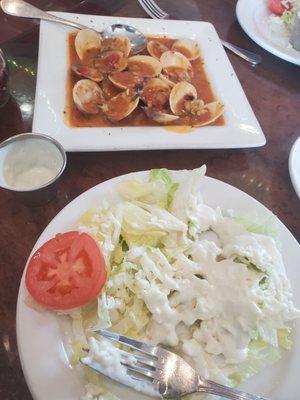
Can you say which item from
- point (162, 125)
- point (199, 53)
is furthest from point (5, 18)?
point (162, 125)

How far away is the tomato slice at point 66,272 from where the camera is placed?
0.95m

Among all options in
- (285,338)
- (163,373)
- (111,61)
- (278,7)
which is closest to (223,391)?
(163,373)

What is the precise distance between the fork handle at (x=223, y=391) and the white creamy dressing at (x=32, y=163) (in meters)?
0.76

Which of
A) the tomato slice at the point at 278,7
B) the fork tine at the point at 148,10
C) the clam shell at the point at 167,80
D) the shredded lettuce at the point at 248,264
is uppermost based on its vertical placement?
the tomato slice at the point at 278,7

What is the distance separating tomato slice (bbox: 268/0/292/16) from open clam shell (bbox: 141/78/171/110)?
1.01 m

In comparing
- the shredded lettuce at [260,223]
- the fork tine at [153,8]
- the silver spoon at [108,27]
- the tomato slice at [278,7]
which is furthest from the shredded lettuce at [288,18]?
the shredded lettuce at [260,223]

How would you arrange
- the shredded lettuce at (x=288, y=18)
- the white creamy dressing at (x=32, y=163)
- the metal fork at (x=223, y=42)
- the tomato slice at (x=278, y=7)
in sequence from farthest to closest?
the tomato slice at (x=278, y=7), the shredded lettuce at (x=288, y=18), the metal fork at (x=223, y=42), the white creamy dressing at (x=32, y=163)

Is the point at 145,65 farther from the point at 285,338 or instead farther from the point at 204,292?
the point at 285,338

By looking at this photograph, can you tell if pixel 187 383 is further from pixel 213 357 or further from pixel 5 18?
pixel 5 18

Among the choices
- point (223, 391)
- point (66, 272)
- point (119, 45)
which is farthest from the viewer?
point (119, 45)

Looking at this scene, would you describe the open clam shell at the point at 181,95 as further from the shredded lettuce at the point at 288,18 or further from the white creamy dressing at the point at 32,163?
the shredded lettuce at the point at 288,18

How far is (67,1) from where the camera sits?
242 centimetres

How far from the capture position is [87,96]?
62.2 inches

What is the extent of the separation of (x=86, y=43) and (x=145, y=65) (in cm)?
30
